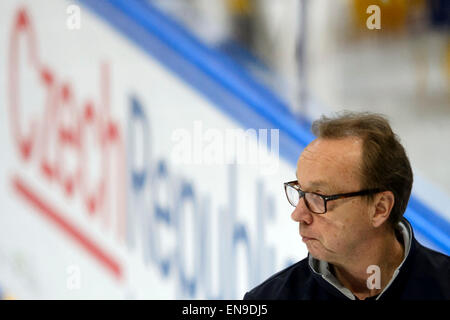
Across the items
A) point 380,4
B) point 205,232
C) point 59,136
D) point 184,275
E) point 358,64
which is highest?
point 380,4

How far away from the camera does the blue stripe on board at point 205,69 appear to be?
80.7 inches

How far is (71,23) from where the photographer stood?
7.35 ft

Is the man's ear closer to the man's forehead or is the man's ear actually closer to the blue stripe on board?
the man's forehead

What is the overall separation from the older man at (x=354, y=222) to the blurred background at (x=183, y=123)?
49 centimetres

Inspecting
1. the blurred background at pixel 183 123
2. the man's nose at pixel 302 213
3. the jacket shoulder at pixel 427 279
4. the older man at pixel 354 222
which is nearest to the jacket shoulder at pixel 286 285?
the older man at pixel 354 222

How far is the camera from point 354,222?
144 centimetres

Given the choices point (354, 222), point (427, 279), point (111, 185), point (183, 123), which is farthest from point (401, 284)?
point (111, 185)

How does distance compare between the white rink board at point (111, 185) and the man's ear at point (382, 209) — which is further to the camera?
the white rink board at point (111, 185)

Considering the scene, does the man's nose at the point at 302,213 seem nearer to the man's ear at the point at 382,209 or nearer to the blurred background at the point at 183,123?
the man's ear at the point at 382,209

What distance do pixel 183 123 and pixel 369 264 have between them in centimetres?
95

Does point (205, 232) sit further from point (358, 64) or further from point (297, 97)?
point (358, 64)

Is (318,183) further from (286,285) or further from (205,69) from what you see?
(205,69)

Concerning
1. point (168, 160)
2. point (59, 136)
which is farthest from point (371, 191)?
point (59, 136)
